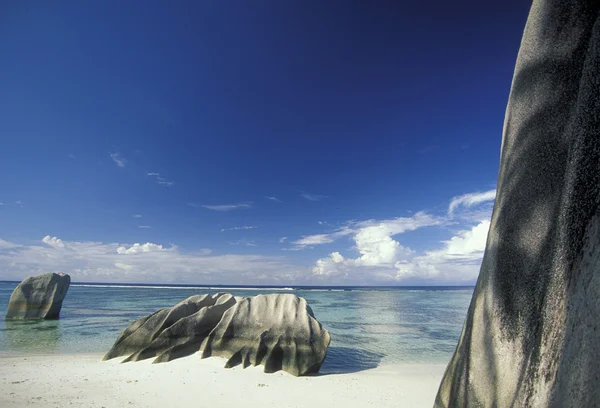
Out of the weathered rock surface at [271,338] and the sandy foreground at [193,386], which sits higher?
the weathered rock surface at [271,338]

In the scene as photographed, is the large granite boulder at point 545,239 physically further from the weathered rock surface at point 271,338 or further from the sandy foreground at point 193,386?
the weathered rock surface at point 271,338

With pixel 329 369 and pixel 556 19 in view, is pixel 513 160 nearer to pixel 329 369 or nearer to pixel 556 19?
pixel 556 19

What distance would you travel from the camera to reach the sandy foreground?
6105 millimetres

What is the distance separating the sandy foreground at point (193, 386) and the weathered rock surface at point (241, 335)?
0.37 m

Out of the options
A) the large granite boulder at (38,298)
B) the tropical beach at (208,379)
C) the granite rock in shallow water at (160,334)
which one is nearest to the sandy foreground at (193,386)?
the tropical beach at (208,379)

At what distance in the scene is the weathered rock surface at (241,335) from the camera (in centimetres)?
836

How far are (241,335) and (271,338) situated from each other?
963 mm

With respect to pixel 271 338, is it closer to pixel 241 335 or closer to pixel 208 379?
pixel 241 335

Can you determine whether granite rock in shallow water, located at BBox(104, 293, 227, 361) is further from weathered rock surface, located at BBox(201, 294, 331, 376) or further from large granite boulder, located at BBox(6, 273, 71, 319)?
large granite boulder, located at BBox(6, 273, 71, 319)

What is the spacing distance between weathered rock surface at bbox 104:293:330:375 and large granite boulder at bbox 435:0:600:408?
628 centimetres

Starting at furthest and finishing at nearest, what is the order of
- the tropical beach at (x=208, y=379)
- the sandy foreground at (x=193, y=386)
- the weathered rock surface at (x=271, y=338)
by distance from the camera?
the weathered rock surface at (x=271, y=338) → the tropical beach at (x=208, y=379) → the sandy foreground at (x=193, y=386)

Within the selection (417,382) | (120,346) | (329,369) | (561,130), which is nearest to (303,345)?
(329,369)

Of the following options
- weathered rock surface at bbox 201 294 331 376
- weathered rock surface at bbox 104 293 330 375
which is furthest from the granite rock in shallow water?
weathered rock surface at bbox 201 294 331 376

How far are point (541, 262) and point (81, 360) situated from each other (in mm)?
11960
